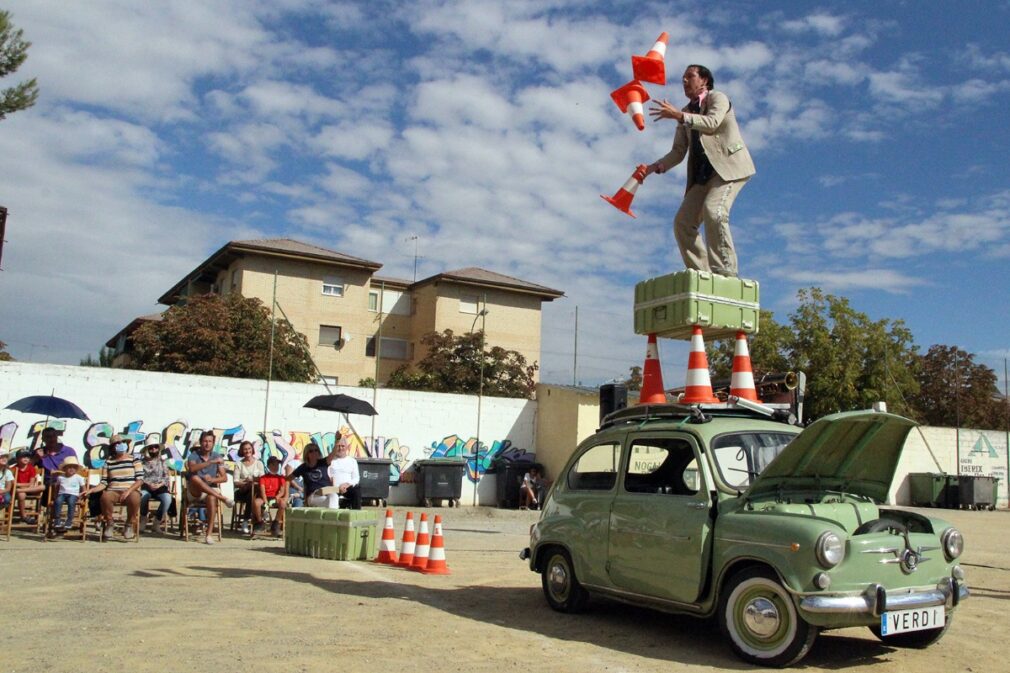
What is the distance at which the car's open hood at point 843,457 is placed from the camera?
6.44 metres

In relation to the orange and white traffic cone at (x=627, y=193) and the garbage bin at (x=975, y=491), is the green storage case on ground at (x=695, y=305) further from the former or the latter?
the garbage bin at (x=975, y=491)

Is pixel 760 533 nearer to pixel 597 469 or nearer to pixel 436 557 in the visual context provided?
pixel 597 469

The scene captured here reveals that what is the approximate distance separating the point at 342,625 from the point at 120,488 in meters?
6.94

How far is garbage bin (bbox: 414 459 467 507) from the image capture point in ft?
75.2

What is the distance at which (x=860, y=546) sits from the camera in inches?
232

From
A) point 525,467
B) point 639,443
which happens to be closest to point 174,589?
point 639,443

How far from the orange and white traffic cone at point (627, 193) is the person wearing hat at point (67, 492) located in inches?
339

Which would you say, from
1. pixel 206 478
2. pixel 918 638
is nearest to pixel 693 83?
pixel 918 638

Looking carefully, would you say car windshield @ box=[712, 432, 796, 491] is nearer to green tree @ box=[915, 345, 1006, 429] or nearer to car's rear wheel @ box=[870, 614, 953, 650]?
car's rear wheel @ box=[870, 614, 953, 650]

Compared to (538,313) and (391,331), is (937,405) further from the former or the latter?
(391,331)

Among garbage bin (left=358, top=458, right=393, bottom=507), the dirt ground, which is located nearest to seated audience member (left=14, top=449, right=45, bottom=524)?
the dirt ground

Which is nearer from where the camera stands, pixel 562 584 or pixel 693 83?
pixel 562 584

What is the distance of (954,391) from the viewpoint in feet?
154

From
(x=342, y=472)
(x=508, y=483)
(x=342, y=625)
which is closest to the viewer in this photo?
(x=342, y=625)
